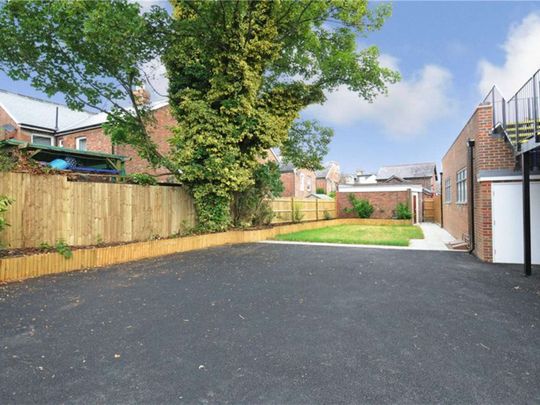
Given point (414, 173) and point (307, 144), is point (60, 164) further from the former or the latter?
point (414, 173)

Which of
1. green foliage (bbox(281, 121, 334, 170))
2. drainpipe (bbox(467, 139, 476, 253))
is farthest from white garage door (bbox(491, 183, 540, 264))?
green foliage (bbox(281, 121, 334, 170))

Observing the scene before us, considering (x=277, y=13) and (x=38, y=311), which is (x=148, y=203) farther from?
(x=277, y=13)

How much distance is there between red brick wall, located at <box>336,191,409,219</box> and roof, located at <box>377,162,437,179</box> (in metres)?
24.4

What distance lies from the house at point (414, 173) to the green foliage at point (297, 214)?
27729 mm

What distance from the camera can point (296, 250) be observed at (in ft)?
31.9

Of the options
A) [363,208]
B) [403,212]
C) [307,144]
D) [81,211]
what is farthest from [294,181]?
[81,211]

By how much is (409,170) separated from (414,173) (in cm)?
89

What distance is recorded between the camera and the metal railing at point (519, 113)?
630cm

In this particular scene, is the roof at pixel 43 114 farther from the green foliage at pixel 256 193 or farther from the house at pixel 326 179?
the house at pixel 326 179

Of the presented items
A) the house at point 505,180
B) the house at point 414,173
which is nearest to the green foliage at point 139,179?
the house at point 505,180

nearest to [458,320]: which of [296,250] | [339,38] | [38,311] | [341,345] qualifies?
[341,345]

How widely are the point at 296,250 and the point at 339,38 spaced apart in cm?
1000

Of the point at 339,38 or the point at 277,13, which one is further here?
the point at 339,38

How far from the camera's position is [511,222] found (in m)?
7.49
